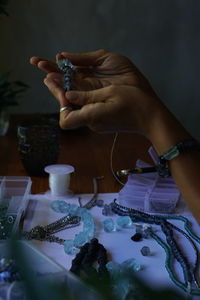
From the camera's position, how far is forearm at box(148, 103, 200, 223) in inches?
31.0

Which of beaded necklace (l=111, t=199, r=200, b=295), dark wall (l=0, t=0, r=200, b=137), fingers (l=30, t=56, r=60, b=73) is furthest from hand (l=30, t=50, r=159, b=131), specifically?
dark wall (l=0, t=0, r=200, b=137)

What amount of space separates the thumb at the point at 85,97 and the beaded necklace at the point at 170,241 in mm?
225

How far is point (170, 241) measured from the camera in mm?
785

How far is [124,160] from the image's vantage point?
3.99 feet

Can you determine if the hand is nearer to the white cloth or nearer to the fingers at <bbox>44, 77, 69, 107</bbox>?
the fingers at <bbox>44, 77, 69, 107</bbox>

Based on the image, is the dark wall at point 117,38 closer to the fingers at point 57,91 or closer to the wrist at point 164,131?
the fingers at point 57,91

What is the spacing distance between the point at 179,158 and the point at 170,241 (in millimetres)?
146

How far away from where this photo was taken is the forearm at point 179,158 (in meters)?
0.79

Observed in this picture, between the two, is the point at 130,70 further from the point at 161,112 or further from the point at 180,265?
the point at 180,265

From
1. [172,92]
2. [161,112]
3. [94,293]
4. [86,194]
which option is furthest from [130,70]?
[172,92]

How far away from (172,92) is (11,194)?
1.26 meters

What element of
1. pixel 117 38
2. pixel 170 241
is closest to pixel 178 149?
pixel 170 241

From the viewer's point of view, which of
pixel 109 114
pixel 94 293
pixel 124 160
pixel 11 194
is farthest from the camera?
pixel 124 160

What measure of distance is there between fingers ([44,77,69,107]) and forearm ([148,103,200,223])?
0.17m
